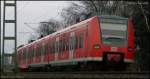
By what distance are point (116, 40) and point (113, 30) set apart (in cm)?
50

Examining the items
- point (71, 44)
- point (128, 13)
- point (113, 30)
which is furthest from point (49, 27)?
point (113, 30)

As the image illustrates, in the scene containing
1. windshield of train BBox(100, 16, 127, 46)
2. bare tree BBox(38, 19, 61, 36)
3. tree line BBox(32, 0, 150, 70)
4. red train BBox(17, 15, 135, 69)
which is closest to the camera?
red train BBox(17, 15, 135, 69)

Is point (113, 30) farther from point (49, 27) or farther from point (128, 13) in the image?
point (49, 27)

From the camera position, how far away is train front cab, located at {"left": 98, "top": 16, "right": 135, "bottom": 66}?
21.5 m

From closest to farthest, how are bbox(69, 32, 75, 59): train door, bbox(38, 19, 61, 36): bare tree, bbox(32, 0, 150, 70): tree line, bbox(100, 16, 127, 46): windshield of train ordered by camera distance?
bbox(100, 16, 127, 46): windshield of train
bbox(69, 32, 75, 59): train door
bbox(32, 0, 150, 70): tree line
bbox(38, 19, 61, 36): bare tree

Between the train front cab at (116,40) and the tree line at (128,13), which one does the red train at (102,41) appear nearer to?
the train front cab at (116,40)

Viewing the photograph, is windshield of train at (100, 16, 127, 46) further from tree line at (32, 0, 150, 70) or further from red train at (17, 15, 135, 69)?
tree line at (32, 0, 150, 70)

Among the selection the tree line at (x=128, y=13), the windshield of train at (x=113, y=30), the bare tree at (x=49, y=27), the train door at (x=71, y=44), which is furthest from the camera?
the bare tree at (x=49, y=27)

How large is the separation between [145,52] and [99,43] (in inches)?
992

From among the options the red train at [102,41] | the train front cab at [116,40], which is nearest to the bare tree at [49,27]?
the red train at [102,41]

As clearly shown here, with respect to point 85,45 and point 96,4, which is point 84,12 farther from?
point 85,45

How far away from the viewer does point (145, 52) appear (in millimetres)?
46031

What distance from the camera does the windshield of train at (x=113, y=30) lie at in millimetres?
21828

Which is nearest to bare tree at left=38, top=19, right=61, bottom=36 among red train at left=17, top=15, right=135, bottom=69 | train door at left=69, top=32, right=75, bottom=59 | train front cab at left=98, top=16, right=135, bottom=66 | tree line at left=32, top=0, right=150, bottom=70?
tree line at left=32, top=0, right=150, bottom=70
